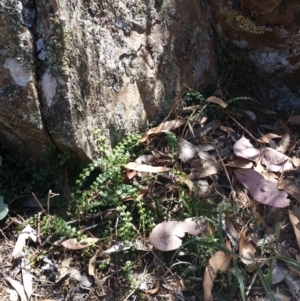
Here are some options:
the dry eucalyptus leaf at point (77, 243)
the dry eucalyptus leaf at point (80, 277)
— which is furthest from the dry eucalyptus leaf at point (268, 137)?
the dry eucalyptus leaf at point (80, 277)

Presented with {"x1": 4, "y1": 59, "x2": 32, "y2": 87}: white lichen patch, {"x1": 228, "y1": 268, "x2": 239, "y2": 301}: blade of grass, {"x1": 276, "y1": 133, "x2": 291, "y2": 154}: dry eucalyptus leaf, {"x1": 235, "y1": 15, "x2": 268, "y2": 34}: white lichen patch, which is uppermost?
{"x1": 4, "y1": 59, "x2": 32, "y2": 87}: white lichen patch

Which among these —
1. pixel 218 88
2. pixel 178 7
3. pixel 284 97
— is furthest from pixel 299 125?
pixel 178 7

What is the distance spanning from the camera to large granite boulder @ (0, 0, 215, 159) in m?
2.26

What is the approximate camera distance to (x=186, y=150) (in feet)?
8.36

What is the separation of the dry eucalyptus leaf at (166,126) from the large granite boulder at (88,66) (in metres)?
0.08

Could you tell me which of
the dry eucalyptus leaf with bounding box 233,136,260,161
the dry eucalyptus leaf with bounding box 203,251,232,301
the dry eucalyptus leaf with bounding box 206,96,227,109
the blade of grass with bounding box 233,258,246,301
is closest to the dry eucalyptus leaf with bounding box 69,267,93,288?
the dry eucalyptus leaf with bounding box 203,251,232,301

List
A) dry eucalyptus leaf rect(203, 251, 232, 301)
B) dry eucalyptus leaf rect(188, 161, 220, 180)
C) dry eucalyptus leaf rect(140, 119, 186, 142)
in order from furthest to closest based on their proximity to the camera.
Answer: dry eucalyptus leaf rect(140, 119, 186, 142) → dry eucalyptus leaf rect(188, 161, 220, 180) → dry eucalyptus leaf rect(203, 251, 232, 301)

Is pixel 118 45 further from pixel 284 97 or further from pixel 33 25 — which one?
pixel 284 97

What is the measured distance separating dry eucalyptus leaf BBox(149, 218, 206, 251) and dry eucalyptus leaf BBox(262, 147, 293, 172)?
516 mm

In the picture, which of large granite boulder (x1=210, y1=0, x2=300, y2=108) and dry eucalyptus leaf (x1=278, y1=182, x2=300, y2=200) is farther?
large granite boulder (x1=210, y1=0, x2=300, y2=108)

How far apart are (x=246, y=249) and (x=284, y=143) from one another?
714mm

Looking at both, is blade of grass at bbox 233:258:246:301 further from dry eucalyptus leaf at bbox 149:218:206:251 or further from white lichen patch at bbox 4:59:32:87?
white lichen patch at bbox 4:59:32:87

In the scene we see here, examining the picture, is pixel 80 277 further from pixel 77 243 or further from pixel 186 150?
pixel 186 150

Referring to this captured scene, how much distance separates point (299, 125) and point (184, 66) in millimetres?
701
